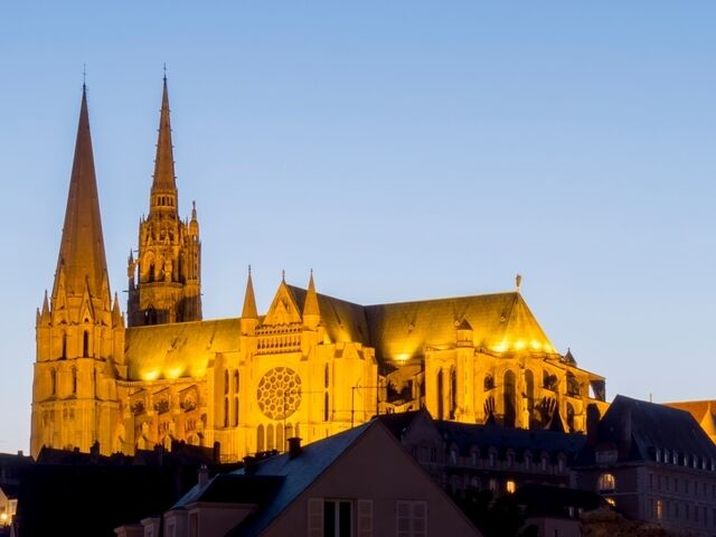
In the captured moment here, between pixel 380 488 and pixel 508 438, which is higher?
pixel 508 438

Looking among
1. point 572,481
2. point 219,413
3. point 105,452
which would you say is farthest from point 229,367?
point 572,481

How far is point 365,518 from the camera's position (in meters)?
40.0

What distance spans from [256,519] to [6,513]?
205ft

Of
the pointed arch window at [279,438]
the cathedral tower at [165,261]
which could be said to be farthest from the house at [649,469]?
the cathedral tower at [165,261]

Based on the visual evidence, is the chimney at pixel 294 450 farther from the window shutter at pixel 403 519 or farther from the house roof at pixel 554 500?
the house roof at pixel 554 500

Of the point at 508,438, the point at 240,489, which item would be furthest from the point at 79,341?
the point at 240,489

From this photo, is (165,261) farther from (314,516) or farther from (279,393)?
(314,516)

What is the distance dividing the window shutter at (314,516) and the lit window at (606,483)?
83.3m

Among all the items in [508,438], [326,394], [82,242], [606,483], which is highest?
[82,242]

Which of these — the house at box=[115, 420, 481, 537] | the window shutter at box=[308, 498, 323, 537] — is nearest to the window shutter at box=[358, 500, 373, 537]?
the house at box=[115, 420, 481, 537]

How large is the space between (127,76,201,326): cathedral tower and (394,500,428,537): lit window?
141118mm

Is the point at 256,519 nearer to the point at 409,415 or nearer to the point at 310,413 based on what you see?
the point at 409,415

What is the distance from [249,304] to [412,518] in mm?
112711

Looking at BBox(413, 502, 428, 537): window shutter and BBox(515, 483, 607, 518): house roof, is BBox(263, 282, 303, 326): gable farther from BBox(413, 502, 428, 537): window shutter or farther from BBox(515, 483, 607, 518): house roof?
BBox(413, 502, 428, 537): window shutter
